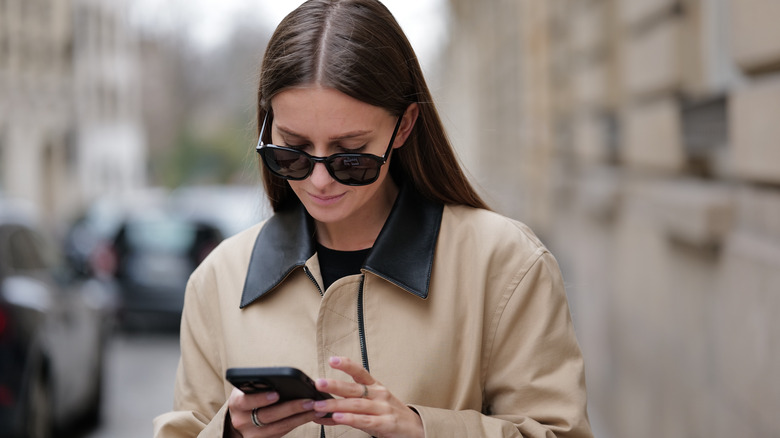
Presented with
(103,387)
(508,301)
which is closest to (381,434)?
(508,301)

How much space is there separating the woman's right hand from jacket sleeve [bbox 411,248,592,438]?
352mm

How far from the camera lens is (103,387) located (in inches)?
341

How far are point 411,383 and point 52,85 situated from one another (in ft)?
118

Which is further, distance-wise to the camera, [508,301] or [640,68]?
[640,68]

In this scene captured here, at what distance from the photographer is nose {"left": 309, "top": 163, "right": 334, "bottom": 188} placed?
2.37 metres

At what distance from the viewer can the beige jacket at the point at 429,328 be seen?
2398mm

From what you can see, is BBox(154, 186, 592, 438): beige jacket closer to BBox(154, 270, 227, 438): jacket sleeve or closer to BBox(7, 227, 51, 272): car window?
BBox(154, 270, 227, 438): jacket sleeve

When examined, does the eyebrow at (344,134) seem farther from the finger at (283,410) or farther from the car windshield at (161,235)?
the car windshield at (161,235)

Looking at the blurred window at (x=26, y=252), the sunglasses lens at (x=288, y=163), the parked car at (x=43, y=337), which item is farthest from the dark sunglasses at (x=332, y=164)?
the blurred window at (x=26, y=252)

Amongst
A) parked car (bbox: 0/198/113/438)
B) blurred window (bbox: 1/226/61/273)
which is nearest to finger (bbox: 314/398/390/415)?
parked car (bbox: 0/198/113/438)

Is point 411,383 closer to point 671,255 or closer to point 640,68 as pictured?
point 671,255

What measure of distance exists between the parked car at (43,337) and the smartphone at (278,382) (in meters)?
4.32

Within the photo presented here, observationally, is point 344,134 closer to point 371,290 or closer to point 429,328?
point 371,290

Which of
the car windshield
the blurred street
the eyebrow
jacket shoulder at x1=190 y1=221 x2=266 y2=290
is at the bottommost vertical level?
the blurred street
